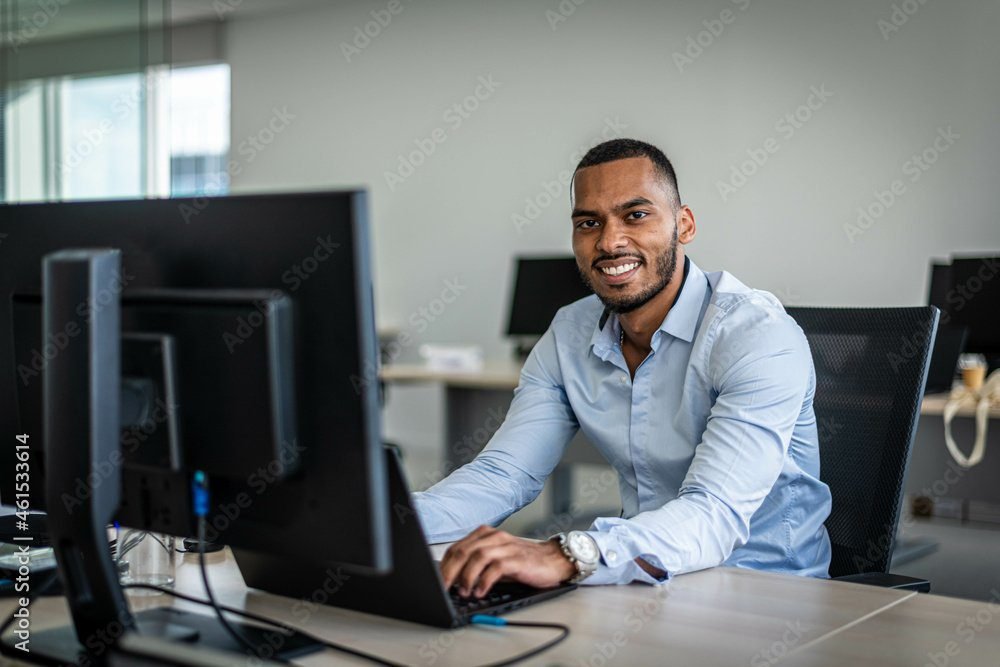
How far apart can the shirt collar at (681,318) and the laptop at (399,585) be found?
604 mm

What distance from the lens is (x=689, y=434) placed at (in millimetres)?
1730

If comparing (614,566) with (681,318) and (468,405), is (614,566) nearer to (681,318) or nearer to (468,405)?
(681,318)

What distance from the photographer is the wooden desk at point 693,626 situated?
107 cm

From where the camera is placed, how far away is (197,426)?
99 cm

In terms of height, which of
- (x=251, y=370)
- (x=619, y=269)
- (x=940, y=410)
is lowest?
(x=940, y=410)

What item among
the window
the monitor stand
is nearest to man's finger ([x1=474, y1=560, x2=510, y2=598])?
the monitor stand

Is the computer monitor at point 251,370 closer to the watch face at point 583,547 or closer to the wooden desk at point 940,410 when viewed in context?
the watch face at point 583,547

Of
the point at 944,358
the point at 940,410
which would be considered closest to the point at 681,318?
the point at 940,410

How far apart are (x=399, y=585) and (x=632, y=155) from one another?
925mm

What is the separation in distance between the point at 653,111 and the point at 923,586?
524 cm

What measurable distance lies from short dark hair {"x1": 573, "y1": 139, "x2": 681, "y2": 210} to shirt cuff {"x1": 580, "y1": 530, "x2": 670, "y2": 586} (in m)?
0.71

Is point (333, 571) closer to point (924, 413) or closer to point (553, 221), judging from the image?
point (924, 413)

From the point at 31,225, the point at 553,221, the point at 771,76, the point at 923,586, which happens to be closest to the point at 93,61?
the point at 553,221

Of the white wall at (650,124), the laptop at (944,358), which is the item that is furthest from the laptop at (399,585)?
the white wall at (650,124)
